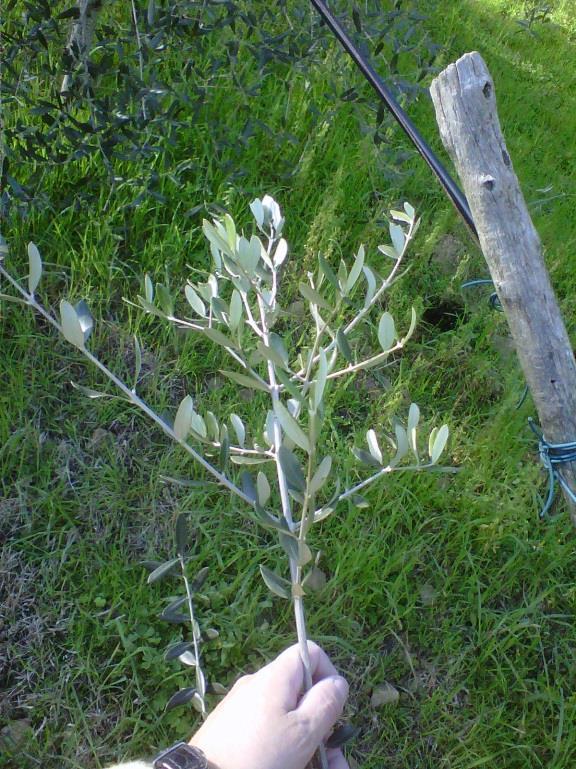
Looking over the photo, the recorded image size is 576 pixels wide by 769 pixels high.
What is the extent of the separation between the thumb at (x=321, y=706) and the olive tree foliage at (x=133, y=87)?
73.7 inches

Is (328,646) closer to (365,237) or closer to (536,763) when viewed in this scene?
(536,763)

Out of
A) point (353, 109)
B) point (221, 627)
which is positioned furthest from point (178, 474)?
point (353, 109)

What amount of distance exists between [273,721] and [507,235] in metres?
1.11

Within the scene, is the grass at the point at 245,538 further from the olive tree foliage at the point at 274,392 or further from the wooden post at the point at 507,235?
the wooden post at the point at 507,235

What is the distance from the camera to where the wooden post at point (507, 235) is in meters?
1.63

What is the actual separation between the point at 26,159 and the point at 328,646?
191 centimetres

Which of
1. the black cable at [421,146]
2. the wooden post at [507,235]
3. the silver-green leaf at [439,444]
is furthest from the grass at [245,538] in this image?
the black cable at [421,146]

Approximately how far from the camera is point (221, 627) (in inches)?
83.0

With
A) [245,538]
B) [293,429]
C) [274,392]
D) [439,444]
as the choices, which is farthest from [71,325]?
[245,538]

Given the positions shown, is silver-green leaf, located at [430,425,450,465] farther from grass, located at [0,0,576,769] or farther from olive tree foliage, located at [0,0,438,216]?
olive tree foliage, located at [0,0,438,216]

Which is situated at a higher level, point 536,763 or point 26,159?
point 26,159

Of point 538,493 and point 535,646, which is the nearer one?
point 535,646

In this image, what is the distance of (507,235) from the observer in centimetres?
167

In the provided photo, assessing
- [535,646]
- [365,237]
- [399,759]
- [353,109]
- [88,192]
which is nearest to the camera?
[399,759]
